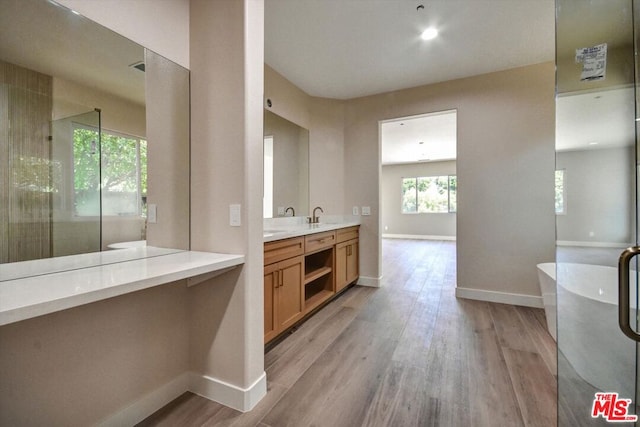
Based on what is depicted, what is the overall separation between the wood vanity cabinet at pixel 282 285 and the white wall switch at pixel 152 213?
73 centimetres

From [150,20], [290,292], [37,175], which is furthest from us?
[290,292]

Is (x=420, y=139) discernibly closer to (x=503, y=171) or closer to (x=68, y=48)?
(x=503, y=171)

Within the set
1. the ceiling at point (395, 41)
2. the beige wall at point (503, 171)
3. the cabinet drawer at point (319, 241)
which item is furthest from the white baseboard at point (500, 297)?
the ceiling at point (395, 41)

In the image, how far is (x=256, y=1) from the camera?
1.57 meters

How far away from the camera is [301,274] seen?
8.14 ft

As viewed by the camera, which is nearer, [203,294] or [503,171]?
[203,294]

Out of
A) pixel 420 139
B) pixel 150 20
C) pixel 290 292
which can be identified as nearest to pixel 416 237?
pixel 420 139

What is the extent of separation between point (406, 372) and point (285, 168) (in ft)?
8.18

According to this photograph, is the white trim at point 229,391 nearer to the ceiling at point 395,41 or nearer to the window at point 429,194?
the ceiling at point 395,41

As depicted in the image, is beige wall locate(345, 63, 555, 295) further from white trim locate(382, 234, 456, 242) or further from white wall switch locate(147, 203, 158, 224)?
white trim locate(382, 234, 456, 242)

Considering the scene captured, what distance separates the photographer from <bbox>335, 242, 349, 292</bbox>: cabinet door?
3.23m

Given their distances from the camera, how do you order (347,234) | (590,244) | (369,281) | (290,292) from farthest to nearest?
(369,281) → (347,234) → (290,292) → (590,244)

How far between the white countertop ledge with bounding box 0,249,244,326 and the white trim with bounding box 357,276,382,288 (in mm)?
2689

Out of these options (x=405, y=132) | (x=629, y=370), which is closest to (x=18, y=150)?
(x=629, y=370)
